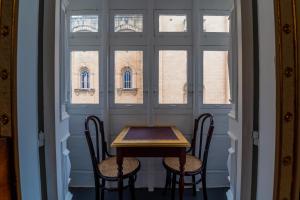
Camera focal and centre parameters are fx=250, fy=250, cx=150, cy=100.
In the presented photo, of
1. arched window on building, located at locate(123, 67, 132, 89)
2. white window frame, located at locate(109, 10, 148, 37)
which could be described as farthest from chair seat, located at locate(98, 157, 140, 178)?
white window frame, located at locate(109, 10, 148, 37)

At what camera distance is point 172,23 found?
3.25 m

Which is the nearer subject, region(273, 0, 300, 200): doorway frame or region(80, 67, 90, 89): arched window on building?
region(273, 0, 300, 200): doorway frame

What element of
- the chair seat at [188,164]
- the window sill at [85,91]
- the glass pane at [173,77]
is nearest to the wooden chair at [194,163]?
the chair seat at [188,164]

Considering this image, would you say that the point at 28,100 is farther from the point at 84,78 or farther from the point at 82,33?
the point at 82,33

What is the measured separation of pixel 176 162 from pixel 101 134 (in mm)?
936

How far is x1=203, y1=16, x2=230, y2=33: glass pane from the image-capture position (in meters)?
3.23

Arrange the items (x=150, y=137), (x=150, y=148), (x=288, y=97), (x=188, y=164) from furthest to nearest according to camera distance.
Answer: (x=188, y=164), (x=150, y=137), (x=150, y=148), (x=288, y=97)

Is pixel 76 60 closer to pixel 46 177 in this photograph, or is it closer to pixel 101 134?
pixel 101 134

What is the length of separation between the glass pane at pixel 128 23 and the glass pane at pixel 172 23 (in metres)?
0.27

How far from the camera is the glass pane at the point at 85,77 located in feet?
10.5

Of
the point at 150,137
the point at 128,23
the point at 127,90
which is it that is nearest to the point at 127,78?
the point at 127,90

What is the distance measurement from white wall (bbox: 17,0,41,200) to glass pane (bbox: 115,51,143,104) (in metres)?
2.38

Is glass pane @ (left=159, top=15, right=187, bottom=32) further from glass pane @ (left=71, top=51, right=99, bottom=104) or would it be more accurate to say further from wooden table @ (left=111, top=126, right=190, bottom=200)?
wooden table @ (left=111, top=126, right=190, bottom=200)

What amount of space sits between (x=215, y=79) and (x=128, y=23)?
1.35 meters
